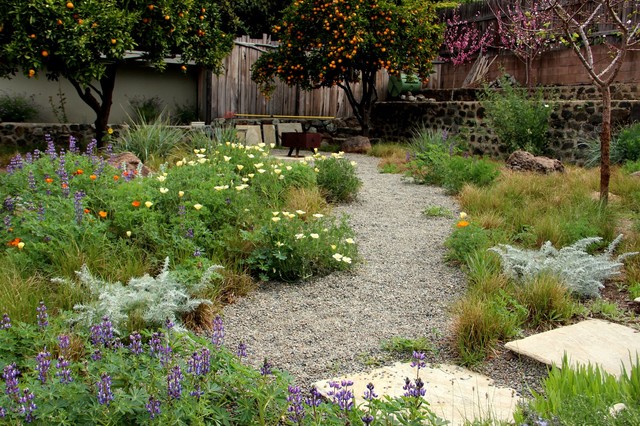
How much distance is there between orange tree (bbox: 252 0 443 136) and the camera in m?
11.8

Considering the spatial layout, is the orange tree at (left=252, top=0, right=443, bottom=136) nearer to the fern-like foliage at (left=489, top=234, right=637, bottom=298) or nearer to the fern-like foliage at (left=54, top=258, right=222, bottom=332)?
the fern-like foliage at (left=489, top=234, right=637, bottom=298)

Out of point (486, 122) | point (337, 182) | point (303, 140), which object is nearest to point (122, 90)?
point (303, 140)

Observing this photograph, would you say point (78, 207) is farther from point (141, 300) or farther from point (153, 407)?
point (153, 407)

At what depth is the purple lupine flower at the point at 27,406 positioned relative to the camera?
7.16ft

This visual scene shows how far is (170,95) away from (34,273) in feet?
37.7

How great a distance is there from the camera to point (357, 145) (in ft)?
41.9

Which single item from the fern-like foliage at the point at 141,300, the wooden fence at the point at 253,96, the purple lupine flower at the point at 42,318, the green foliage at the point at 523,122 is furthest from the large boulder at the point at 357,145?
the purple lupine flower at the point at 42,318

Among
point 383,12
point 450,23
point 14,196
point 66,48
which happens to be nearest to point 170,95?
point 383,12

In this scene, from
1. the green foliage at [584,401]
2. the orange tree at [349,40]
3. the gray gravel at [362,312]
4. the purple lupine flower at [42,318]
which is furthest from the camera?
the orange tree at [349,40]

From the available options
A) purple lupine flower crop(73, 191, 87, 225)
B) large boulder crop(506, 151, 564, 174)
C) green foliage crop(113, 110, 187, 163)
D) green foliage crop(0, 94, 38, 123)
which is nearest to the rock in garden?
green foliage crop(113, 110, 187, 163)

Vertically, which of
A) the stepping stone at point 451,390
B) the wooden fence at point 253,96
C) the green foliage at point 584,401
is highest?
the wooden fence at point 253,96

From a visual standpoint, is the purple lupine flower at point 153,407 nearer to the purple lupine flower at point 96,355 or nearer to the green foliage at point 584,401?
the purple lupine flower at point 96,355

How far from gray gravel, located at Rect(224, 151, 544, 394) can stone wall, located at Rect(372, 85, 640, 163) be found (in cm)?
503

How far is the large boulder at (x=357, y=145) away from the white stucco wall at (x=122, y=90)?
4.47m
